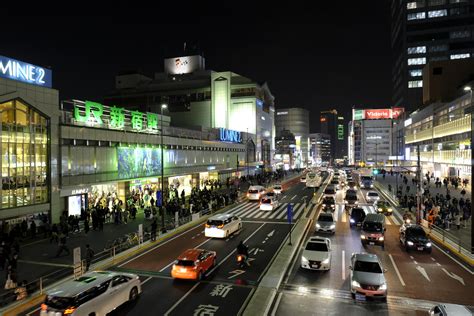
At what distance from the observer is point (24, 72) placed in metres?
25.5

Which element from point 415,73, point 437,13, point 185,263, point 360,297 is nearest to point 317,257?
point 360,297

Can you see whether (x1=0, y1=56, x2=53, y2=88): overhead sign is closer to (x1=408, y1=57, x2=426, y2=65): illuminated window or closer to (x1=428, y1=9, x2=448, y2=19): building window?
(x1=408, y1=57, x2=426, y2=65): illuminated window

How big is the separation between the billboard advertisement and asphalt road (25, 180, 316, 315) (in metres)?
12.4

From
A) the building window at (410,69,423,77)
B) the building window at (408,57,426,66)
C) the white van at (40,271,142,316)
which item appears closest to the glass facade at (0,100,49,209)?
the white van at (40,271,142,316)

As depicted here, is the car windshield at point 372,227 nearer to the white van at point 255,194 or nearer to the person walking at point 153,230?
the person walking at point 153,230

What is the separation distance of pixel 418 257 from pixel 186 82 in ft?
273

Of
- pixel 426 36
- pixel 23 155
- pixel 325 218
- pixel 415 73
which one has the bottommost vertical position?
pixel 325 218

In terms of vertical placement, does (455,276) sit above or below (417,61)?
below

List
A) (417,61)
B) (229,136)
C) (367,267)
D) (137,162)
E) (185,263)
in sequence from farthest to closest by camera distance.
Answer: (417,61) → (229,136) → (137,162) → (185,263) → (367,267)

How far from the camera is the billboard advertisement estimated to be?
118 ft

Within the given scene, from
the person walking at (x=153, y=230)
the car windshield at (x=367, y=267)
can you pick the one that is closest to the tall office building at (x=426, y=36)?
the person walking at (x=153, y=230)

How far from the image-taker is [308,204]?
4231cm

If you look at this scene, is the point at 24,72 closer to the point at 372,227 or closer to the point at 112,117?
the point at 112,117

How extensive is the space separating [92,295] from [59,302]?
1096 millimetres
